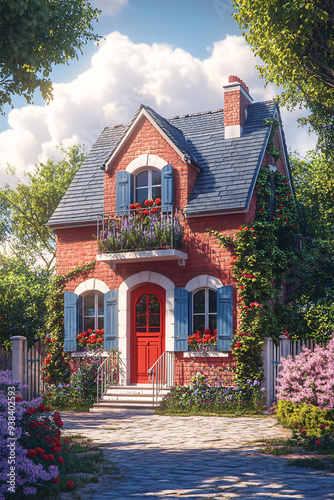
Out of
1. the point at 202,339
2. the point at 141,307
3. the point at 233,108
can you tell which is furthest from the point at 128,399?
the point at 233,108

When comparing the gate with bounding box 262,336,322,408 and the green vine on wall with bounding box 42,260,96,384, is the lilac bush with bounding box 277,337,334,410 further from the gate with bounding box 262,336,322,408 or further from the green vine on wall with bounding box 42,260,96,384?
the green vine on wall with bounding box 42,260,96,384

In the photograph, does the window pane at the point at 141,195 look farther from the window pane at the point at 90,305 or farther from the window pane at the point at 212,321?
the window pane at the point at 212,321

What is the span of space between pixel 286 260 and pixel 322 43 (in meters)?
5.85

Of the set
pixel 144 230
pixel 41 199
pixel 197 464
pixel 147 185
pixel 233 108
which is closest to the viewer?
pixel 197 464

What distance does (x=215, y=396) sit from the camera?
1460cm

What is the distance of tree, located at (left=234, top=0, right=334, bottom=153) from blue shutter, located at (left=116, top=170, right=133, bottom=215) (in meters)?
4.81

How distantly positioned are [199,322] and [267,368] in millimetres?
2343

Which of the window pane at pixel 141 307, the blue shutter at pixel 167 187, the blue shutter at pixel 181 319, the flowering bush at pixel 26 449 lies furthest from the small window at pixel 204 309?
the flowering bush at pixel 26 449

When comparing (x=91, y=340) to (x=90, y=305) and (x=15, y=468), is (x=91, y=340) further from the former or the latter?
(x=15, y=468)

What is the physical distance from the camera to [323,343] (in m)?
15.4

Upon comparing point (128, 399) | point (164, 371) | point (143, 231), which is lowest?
point (128, 399)

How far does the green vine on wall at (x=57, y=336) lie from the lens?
16.8m

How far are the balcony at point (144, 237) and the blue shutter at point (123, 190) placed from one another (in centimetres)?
38

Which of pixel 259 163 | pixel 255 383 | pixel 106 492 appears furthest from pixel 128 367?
pixel 106 492
